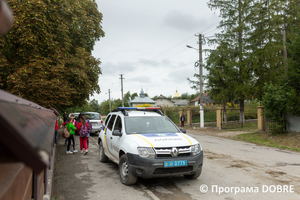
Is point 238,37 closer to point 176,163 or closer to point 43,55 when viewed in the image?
point 43,55

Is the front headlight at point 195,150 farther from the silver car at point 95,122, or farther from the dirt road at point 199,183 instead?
the silver car at point 95,122

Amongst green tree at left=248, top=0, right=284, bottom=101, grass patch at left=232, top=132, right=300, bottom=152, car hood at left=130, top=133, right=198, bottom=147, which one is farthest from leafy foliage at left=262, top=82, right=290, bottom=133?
car hood at left=130, top=133, right=198, bottom=147

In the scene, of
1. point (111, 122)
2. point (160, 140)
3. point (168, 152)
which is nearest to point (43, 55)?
point (111, 122)

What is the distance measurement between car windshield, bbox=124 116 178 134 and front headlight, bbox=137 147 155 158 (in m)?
1.05

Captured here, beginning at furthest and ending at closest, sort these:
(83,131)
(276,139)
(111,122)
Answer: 1. (276,139)
2. (83,131)
3. (111,122)

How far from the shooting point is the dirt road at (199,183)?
16.3 ft

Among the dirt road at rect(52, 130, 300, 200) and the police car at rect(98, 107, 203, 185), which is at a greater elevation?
the police car at rect(98, 107, 203, 185)

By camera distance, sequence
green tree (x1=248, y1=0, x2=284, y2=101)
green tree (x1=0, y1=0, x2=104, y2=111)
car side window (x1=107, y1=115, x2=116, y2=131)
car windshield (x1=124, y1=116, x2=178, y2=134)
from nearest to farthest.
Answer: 1. car windshield (x1=124, y1=116, x2=178, y2=134)
2. car side window (x1=107, y1=115, x2=116, y2=131)
3. green tree (x1=0, y1=0, x2=104, y2=111)
4. green tree (x1=248, y1=0, x2=284, y2=101)

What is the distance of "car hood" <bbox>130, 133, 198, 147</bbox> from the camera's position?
5.34 m

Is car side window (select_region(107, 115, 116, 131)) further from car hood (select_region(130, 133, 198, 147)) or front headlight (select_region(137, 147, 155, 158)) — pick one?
front headlight (select_region(137, 147, 155, 158))

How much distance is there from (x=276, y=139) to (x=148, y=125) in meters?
10.6

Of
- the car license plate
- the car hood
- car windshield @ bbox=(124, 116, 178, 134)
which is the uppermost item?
car windshield @ bbox=(124, 116, 178, 134)

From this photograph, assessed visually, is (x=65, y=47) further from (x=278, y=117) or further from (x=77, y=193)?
(x=278, y=117)

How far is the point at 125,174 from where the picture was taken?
18.7 feet
